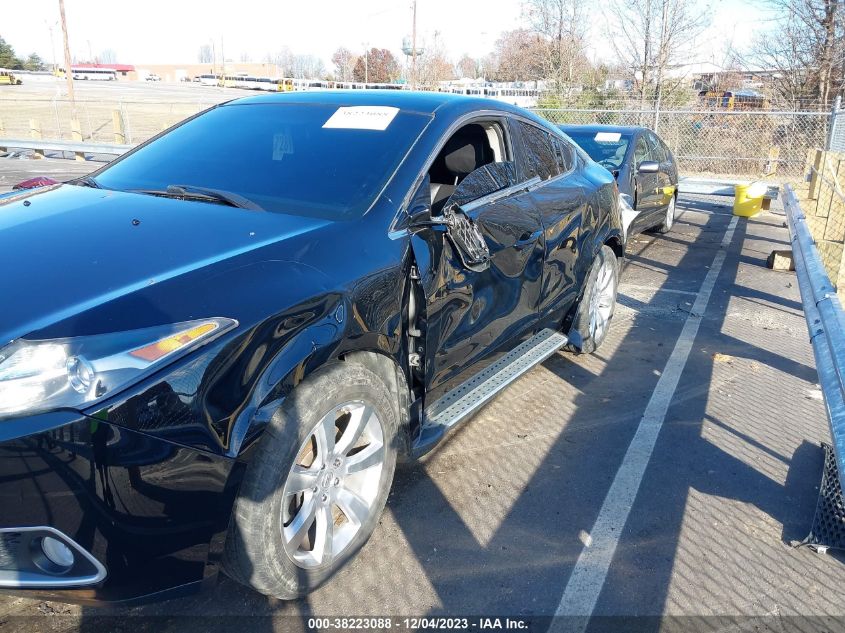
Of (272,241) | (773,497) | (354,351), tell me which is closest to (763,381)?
(773,497)

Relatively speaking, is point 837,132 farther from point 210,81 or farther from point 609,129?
point 210,81

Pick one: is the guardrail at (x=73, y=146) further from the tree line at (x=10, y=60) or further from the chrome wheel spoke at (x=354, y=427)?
the tree line at (x=10, y=60)

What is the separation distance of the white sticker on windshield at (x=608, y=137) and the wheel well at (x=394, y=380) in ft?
23.1

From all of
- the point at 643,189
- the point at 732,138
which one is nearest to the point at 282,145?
the point at 643,189

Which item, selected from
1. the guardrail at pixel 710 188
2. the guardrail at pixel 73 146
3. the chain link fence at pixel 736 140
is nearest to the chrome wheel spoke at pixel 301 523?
the guardrail at pixel 710 188

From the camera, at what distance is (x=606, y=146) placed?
8.95 meters

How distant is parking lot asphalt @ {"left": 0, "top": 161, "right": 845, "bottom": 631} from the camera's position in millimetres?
2596

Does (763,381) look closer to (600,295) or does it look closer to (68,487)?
(600,295)

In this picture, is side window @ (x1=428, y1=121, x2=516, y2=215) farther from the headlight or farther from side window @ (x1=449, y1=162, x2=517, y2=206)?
the headlight

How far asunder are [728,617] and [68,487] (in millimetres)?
2325

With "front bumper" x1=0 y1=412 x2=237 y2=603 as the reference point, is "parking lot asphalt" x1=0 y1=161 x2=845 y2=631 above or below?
below

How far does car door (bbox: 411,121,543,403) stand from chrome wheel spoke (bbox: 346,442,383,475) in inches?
17.0

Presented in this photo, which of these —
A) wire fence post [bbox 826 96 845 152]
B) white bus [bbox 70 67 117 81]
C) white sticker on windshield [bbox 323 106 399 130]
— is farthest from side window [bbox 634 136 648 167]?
white bus [bbox 70 67 117 81]

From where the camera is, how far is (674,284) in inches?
300
